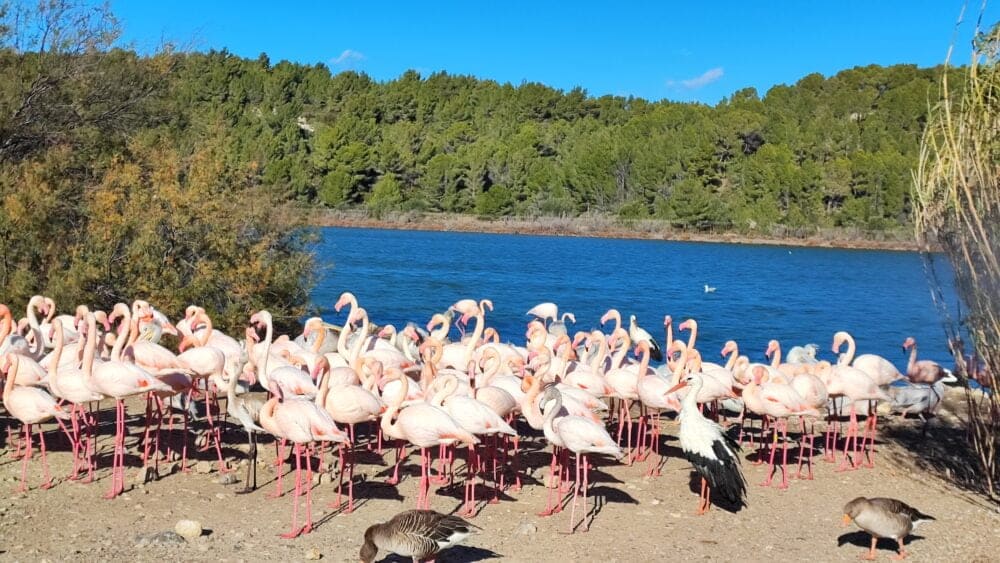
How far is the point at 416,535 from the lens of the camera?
6.67 metres

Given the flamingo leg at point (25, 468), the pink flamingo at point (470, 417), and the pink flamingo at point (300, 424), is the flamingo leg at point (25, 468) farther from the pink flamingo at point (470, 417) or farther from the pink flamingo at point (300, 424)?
the pink flamingo at point (470, 417)

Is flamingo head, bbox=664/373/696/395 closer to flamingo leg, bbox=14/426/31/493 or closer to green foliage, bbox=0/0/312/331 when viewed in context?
flamingo leg, bbox=14/426/31/493

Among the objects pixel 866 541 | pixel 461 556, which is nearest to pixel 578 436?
pixel 461 556

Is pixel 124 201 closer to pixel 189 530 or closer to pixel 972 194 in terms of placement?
pixel 189 530

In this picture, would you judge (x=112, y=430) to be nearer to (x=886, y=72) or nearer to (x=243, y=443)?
(x=243, y=443)

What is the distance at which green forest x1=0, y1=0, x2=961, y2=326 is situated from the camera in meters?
16.7

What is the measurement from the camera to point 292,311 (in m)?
18.8

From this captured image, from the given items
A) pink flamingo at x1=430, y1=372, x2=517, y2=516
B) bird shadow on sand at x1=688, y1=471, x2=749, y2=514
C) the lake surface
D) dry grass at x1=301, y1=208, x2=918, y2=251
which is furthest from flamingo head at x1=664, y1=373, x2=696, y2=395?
dry grass at x1=301, y1=208, x2=918, y2=251

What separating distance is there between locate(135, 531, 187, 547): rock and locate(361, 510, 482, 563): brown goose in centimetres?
153

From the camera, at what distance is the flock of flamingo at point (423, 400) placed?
328 inches

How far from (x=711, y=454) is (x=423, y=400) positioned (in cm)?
277

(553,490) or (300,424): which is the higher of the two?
(300,424)

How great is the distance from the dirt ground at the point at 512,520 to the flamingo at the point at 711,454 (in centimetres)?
34

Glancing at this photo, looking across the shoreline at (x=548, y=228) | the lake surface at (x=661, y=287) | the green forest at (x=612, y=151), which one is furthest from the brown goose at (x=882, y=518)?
the shoreline at (x=548, y=228)
